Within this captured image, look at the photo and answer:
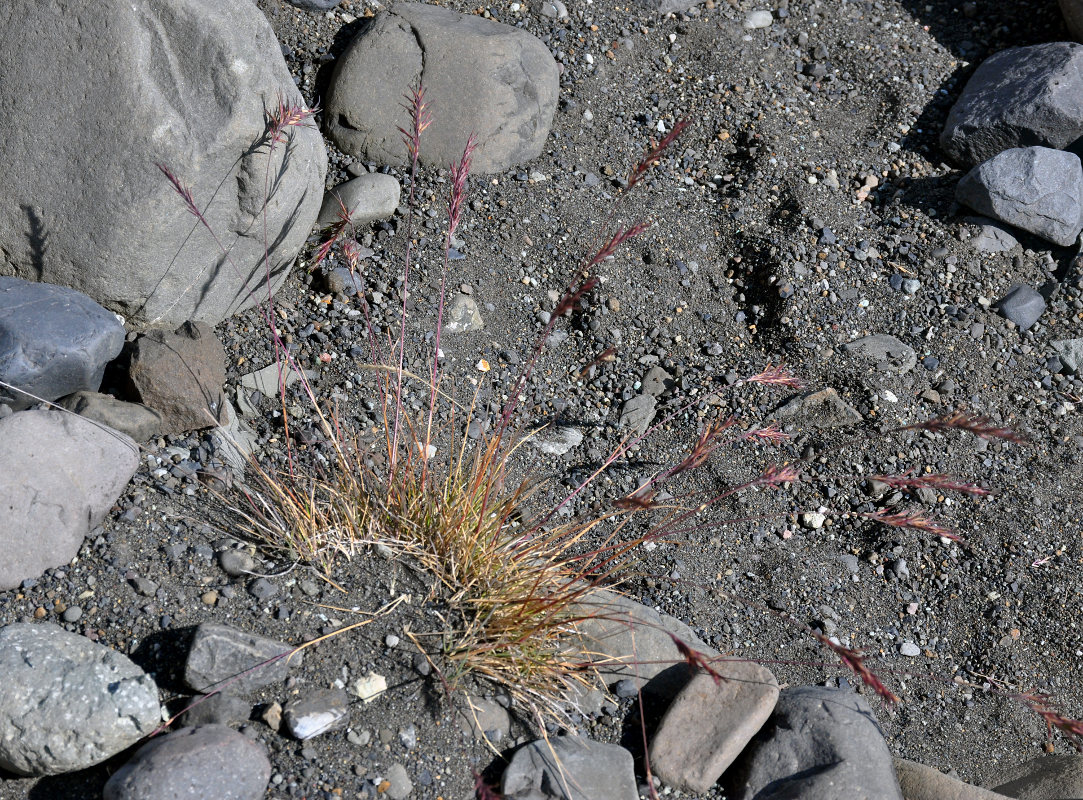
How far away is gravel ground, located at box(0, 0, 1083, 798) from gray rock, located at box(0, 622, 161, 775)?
0.35ft

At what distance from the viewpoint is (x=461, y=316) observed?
3.30 m

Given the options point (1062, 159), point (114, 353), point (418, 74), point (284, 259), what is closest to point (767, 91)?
point (1062, 159)

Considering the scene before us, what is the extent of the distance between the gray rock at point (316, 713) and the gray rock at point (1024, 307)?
9.29ft

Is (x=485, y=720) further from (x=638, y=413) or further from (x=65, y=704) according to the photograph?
(x=638, y=413)

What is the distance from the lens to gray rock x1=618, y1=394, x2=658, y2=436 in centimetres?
318

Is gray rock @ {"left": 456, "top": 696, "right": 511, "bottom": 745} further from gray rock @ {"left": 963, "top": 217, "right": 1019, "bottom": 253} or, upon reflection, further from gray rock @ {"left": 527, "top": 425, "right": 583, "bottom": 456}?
gray rock @ {"left": 963, "top": 217, "right": 1019, "bottom": 253}

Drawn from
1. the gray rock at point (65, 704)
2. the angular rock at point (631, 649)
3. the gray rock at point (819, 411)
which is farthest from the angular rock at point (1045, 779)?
the gray rock at point (65, 704)

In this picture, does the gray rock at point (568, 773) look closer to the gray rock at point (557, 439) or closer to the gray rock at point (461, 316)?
the gray rock at point (557, 439)

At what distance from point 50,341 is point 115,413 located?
0.27m

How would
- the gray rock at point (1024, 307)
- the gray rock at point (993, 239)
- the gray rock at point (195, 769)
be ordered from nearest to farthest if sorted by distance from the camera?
the gray rock at point (195, 769)
the gray rock at point (1024, 307)
the gray rock at point (993, 239)

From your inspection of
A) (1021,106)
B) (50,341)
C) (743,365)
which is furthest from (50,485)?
(1021,106)

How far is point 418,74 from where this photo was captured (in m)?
3.51

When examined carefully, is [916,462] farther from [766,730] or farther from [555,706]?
[555,706]

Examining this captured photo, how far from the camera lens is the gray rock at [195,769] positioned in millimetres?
1835
